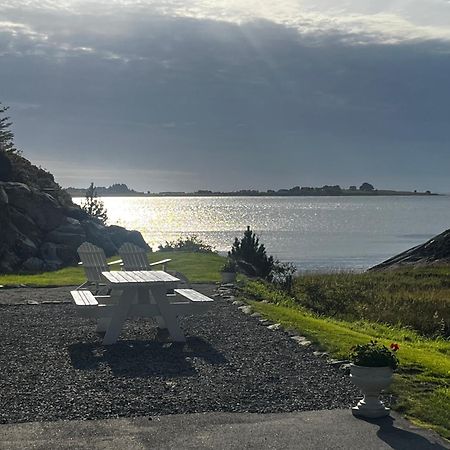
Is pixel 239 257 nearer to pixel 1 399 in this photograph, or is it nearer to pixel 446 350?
pixel 446 350

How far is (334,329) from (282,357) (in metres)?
2.45

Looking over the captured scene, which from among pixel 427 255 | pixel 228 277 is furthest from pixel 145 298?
pixel 427 255

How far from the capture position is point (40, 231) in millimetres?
25062

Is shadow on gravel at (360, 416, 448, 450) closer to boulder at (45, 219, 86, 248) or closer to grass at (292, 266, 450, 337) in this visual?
grass at (292, 266, 450, 337)

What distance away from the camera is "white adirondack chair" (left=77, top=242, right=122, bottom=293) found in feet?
42.3

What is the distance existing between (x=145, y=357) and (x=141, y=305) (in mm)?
1325

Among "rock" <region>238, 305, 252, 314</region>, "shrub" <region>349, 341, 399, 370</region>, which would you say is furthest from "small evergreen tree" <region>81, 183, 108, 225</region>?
"shrub" <region>349, 341, 399, 370</region>

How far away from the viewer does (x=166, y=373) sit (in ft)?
26.0

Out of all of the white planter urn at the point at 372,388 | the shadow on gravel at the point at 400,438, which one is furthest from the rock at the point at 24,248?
the shadow on gravel at the point at 400,438

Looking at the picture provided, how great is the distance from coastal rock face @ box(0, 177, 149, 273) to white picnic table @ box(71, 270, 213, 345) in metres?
12.0

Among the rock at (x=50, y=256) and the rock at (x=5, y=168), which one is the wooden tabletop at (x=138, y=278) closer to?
the rock at (x=50, y=256)

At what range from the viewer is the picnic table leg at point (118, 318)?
379 inches

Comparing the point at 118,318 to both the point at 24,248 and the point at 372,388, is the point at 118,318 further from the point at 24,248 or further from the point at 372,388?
the point at 24,248

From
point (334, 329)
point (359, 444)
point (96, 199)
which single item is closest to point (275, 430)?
point (359, 444)
